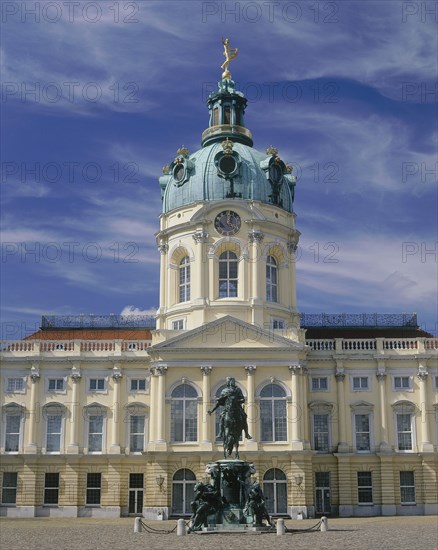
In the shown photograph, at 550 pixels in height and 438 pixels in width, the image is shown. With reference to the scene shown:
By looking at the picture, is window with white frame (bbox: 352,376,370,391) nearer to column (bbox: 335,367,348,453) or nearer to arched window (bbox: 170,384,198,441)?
column (bbox: 335,367,348,453)

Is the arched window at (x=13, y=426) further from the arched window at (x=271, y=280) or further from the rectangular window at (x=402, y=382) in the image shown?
the rectangular window at (x=402, y=382)

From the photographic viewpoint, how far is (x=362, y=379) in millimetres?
61281

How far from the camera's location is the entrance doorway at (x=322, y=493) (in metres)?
58.8

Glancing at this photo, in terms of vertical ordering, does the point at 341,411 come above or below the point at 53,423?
above

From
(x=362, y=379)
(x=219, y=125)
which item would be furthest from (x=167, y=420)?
(x=219, y=125)

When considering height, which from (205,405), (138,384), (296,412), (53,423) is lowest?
(53,423)

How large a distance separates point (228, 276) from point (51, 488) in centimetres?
2003

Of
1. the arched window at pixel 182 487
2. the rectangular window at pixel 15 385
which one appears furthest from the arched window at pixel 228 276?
the rectangular window at pixel 15 385

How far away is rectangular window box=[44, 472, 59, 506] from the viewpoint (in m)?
59.5

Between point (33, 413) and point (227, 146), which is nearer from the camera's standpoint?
point (33, 413)

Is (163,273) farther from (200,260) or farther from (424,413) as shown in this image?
(424,413)

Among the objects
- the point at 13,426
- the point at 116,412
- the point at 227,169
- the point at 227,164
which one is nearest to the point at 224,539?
the point at 116,412

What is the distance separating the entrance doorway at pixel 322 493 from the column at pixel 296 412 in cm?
436

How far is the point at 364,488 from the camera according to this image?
195 feet
